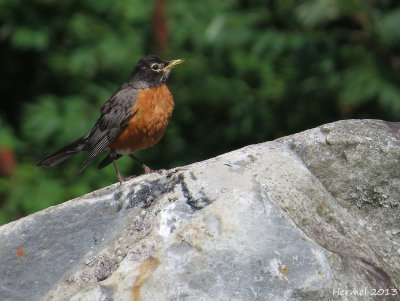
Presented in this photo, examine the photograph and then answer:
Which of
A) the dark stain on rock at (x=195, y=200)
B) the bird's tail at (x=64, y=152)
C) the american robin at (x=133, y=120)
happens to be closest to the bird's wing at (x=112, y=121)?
the american robin at (x=133, y=120)

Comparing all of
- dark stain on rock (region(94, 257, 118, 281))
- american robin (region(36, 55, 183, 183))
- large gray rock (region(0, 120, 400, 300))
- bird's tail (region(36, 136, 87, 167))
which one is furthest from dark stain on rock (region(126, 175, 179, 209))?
bird's tail (region(36, 136, 87, 167))

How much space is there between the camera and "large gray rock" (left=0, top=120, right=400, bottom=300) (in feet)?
8.70

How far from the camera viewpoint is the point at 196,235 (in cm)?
274

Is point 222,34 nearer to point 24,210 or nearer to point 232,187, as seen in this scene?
point 24,210

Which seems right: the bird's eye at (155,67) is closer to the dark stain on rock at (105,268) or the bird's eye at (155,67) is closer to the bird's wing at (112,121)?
the bird's wing at (112,121)

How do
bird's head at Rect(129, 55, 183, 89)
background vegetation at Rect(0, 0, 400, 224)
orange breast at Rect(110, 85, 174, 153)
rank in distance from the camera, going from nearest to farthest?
orange breast at Rect(110, 85, 174, 153) → bird's head at Rect(129, 55, 183, 89) → background vegetation at Rect(0, 0, 400, 224)

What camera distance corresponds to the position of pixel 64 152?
499 centimetres

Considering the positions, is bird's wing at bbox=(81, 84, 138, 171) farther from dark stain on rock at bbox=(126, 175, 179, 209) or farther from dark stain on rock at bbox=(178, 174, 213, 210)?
dark stain on rock at bbox=(178, 174, 213, 210)

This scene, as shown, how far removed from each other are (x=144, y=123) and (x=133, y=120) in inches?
3.2

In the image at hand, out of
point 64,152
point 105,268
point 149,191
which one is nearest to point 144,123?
point 64,152

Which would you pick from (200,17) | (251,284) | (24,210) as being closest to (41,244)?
(251,284)

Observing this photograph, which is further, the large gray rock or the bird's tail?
the bird's tail

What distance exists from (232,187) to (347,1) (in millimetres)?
3583

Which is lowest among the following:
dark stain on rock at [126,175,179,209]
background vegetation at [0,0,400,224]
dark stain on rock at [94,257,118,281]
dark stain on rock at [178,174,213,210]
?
background vegetation at [0,0,400,224]
